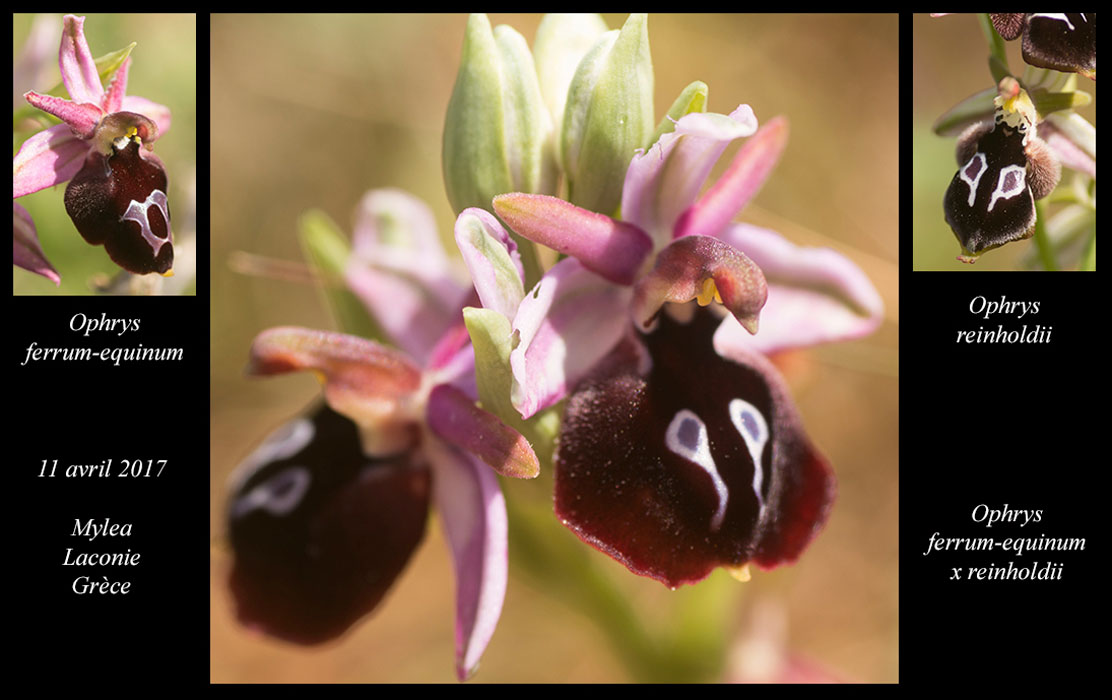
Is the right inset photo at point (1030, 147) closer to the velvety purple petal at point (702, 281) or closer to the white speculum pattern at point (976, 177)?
the white speculum pattern at point (976, 177)

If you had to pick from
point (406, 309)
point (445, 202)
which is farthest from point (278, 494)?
point (445, 202)

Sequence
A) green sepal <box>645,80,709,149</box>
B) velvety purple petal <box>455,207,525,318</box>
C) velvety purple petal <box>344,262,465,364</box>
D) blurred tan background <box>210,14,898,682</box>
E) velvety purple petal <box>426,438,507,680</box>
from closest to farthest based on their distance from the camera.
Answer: velvety purple petal <box>455,207,525,318</box>
green sepal <box>645,80,709,149</box>
velvety purple petal <box>426,438,507,680</box>
velvety purple petal <box>344,262,465,364</box>
blurred tan background <box>210,14,898,682</box>

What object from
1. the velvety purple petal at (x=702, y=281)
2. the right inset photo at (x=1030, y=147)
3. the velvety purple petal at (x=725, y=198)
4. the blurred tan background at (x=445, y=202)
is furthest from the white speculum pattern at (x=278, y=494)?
the blurred tan background at (x=445, y=202)

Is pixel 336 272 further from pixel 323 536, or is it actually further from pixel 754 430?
pixel 754 430

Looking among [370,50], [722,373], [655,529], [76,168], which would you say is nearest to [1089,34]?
[722,373]

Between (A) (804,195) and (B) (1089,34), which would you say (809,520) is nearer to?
(B) (1089,34)

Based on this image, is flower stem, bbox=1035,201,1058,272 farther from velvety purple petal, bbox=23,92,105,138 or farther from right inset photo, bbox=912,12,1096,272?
velvety purple petal, bbox=23,92,105,138

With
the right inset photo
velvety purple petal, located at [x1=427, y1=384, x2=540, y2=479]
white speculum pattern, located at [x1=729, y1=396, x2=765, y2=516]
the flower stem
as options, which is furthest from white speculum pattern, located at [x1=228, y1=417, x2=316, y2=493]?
the flower stem
